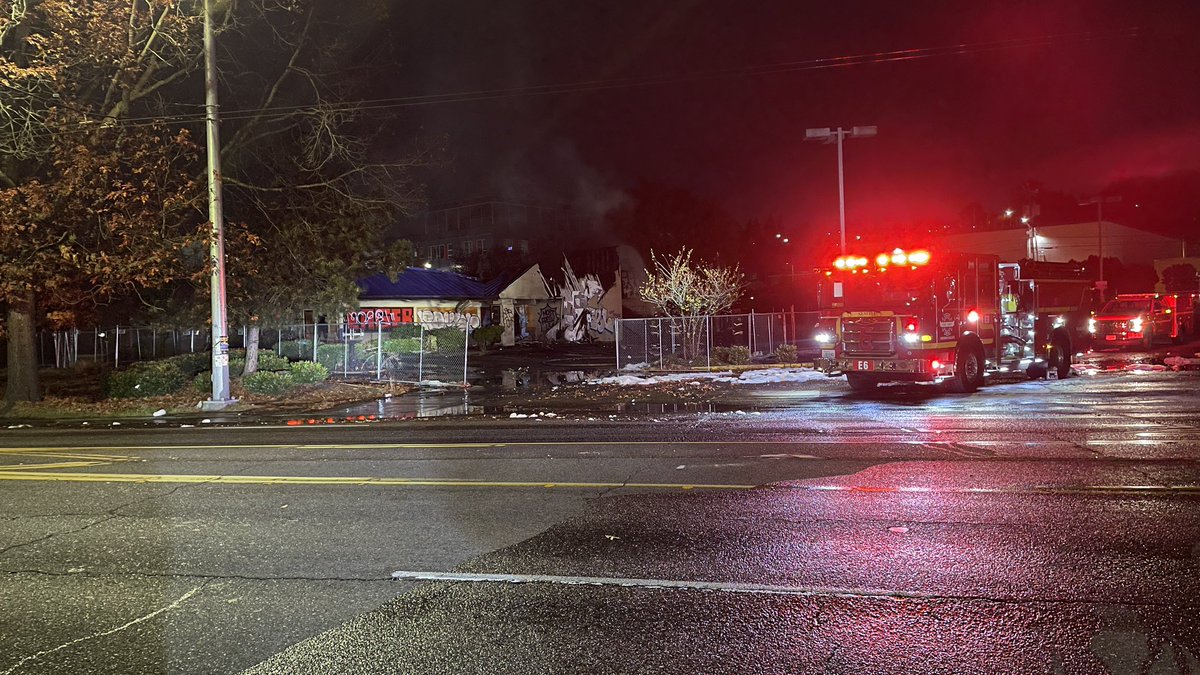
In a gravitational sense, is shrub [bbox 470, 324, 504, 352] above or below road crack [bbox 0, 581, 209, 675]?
above

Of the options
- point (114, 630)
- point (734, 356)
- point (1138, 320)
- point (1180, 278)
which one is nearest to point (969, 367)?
point (734, 356)

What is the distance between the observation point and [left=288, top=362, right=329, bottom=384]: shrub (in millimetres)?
21688

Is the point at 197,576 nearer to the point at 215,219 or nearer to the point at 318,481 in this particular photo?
the point at 318,481

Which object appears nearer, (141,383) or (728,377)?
(141,383)

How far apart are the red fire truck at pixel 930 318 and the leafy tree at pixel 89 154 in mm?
14533

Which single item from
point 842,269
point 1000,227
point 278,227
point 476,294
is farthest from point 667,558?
point 1000,227

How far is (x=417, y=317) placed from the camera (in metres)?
40.8

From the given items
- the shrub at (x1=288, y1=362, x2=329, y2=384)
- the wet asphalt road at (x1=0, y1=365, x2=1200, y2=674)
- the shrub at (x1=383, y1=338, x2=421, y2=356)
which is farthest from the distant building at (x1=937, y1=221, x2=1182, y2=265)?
the wet asphalt road at (x1=0, y1=365, x2=1200, y2=674)

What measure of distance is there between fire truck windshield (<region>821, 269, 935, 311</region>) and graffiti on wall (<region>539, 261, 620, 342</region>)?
3129 centimetres

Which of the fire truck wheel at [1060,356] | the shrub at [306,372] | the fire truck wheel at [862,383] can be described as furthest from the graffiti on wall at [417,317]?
the fire truck wheel at [1060,356]

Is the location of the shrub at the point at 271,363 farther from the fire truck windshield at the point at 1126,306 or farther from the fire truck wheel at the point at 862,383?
the fire truck windshield at the point at 1126,306

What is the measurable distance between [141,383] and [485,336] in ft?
64.3

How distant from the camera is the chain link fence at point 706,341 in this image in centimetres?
2616

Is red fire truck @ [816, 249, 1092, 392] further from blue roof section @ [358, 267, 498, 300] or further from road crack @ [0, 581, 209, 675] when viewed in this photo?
blue roof section @ [358, 267, 498, 300]
